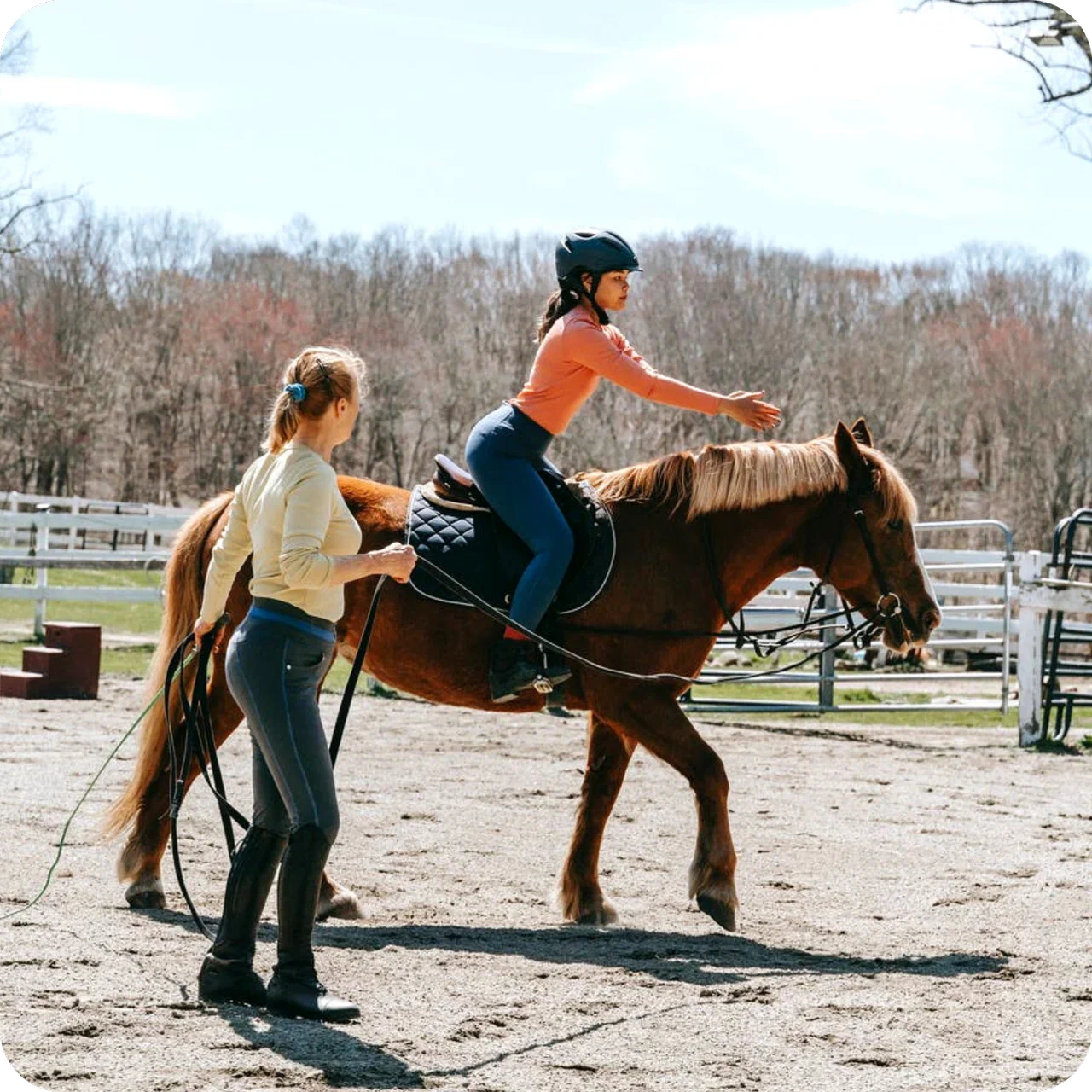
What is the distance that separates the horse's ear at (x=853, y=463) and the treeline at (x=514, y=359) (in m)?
35.5

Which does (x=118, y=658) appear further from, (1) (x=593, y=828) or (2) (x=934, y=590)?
(1) (x=593, y=828)

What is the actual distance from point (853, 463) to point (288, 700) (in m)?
2.93

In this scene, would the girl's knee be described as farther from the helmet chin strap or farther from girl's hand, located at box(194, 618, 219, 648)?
girl's hand, located at box(194, 618, 219, 648)

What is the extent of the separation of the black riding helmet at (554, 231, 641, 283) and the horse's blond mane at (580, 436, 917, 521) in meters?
0.85

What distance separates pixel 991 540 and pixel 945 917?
124 ft

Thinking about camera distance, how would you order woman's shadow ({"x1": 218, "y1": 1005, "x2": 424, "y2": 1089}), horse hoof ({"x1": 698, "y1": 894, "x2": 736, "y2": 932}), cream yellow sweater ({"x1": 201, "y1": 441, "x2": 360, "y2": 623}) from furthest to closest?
horse hoof ({"x1": 698, "y1": 894, "x2": 736, "y2": 932}) < cream yellow sweater ({"x1": 201, "y1": 441, "x2": 360, "y2": 623}) < woman's shadow ({"x1": 218, "y1": 1005, "x2": 424, "y2": 1089})

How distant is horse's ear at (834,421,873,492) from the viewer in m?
6.27

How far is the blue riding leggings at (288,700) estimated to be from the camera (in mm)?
4387

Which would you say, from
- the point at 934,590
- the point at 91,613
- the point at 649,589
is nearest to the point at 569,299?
the point at 649,589

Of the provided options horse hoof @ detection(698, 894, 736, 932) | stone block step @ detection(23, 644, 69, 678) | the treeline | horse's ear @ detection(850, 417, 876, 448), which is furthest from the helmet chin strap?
the treeline

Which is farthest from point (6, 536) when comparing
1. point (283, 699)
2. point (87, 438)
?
point (283, 699)

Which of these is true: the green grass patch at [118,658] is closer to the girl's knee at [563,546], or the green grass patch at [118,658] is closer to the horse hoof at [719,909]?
the girl's knee at [563,546]

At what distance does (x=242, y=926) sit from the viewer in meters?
4.52

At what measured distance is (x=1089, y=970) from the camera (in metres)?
5.26
